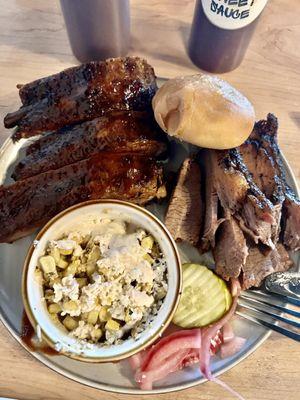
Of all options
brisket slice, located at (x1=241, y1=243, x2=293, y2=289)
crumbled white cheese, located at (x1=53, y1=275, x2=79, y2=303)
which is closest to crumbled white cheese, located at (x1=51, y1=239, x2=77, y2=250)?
crumbled white cheese, located at (x1=53, y1=275, x2=79, y2=303)

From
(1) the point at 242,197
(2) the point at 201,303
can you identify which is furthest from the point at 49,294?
(1) the point at 242,197

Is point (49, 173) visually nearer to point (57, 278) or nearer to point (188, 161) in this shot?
point (57, 278)

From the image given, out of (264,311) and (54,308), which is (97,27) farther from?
(264,311)

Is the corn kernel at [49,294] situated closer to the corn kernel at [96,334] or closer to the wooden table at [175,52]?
the corn kernel at [96,334]

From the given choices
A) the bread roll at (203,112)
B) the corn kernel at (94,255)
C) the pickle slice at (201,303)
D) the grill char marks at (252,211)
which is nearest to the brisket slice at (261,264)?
the grill char marks at (252,211)

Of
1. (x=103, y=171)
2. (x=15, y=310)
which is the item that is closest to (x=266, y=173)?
(x=103, y=171)

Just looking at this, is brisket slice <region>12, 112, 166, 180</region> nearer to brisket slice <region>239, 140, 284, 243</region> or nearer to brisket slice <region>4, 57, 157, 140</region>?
brisket slice <region>4, 57, 157, 140</region>
